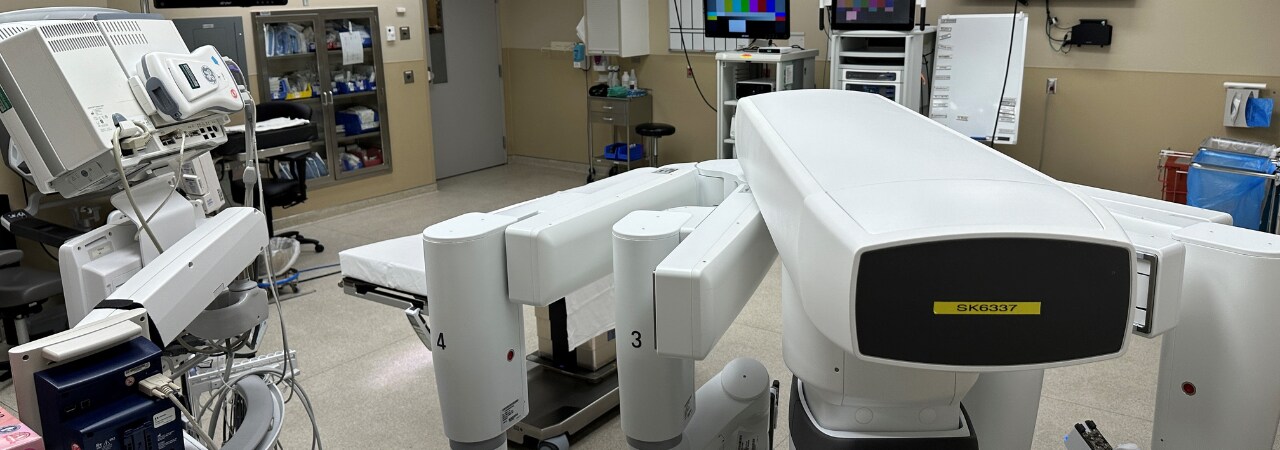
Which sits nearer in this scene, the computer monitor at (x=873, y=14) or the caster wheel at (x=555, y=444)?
the caster wheel at (x=555, y=444)

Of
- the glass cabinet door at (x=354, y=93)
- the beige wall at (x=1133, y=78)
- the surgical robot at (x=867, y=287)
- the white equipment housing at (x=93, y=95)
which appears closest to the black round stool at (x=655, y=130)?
the beige wall at (x=1133, y=78)

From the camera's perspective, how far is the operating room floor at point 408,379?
334 cm

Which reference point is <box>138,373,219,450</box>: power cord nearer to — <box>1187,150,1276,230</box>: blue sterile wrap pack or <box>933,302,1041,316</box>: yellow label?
<box>933,302,1041,316</box>: yellow label

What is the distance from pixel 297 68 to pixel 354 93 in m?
0.41

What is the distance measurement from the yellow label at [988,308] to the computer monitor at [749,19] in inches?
196

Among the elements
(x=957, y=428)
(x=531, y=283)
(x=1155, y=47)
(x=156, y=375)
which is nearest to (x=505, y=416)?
(x=531, y=283)

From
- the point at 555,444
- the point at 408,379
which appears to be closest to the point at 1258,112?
the point at 555,444

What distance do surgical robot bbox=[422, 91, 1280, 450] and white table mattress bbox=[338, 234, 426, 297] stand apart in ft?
2.53

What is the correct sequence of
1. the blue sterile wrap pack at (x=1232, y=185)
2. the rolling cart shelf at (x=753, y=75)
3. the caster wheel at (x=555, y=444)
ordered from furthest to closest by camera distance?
the rolling cart shelf at (x=753, y=75), the blue sterile wrap pack at (x=1232, y=185), the caster wheel at (x=555, y=444)

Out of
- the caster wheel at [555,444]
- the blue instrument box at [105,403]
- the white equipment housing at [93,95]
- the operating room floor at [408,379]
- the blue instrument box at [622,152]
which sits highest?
the white equipment housing at [93,95]

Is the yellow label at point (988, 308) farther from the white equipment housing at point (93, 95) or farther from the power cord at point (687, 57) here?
the power cord at point (687, 57)

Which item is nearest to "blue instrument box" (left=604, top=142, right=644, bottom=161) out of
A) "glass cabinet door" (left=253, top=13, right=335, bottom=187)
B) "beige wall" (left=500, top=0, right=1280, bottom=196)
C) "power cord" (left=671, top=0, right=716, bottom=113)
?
"power cord" (left=671, top=0, right=716, bottom=113)

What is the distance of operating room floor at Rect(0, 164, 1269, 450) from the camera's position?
3344 millimetres

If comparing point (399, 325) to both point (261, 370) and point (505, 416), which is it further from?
point (505, 416)
